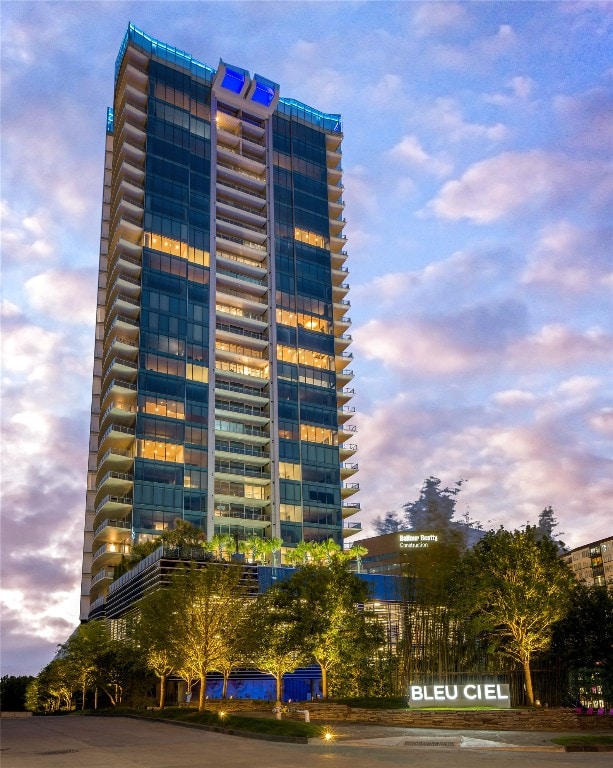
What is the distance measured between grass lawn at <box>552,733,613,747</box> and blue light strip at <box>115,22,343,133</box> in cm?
13585

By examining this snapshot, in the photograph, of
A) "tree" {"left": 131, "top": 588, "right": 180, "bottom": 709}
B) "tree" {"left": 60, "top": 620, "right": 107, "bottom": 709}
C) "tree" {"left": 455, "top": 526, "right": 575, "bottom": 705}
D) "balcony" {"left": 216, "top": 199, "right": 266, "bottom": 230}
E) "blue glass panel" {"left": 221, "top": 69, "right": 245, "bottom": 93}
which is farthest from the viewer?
"blue glass panel" {"left": 221, "top": 69, "right": 245, "bottom": 93}

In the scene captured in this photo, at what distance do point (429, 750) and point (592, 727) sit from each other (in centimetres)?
1200

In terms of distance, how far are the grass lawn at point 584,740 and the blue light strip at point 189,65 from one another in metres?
136

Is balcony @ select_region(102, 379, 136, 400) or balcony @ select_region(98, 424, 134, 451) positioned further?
balcony @ select_region(102, 379, 136, 400)

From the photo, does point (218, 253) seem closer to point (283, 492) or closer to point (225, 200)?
point (225, 200)

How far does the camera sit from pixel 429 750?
30453 mm

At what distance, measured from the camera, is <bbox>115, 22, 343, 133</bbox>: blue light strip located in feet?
461

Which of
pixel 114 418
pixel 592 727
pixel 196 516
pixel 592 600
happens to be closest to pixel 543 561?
pixel 592 600

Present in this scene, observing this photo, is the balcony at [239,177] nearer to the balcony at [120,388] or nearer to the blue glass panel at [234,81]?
the blue glass panel at [234,81]

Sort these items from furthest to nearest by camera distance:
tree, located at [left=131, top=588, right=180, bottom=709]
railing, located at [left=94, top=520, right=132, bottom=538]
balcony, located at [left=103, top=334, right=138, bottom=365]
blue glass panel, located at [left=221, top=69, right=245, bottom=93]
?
blue glass panel, located at [left=221, top=69, right=245, bottom=93]
balcony, located at [left=103, top=334, right=138, bottom=365]
railing, located at [left=94, top=520, right=132, bottom=538]
tree, located at [left=131, top=588, right=180, bottom=709]

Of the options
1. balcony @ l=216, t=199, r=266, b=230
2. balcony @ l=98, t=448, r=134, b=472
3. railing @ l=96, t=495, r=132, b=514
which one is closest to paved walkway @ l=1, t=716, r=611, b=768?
railing @ l=96, t=495, r=132, b=514

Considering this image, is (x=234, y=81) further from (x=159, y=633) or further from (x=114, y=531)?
(x=159, y=633)

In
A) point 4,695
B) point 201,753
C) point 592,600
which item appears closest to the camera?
point 201,753

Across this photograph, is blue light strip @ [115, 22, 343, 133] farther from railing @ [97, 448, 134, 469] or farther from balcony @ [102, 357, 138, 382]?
railing @ [97, 448, 134, 469]
